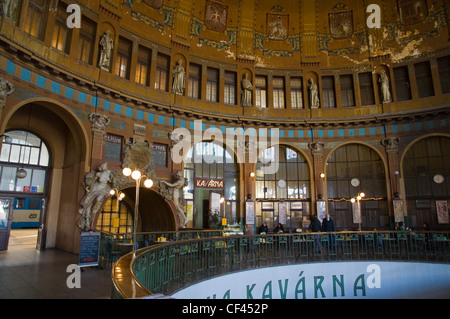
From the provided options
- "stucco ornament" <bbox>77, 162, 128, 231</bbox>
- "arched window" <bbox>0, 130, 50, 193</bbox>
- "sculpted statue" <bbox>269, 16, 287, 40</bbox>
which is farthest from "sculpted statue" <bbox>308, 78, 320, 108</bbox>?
"arched window" <bbox>0, 130, 50, 193</bbox>

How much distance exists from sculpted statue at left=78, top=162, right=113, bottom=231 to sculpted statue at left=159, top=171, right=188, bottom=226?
300 cm

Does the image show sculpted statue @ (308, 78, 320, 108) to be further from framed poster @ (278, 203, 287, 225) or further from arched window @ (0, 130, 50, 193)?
arched window @ (0, 130, 50, 193)

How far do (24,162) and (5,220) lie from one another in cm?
288

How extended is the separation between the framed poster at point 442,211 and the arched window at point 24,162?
21865 millimetres

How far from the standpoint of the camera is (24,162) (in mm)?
14125

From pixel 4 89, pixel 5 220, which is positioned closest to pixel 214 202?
pixel 5 220

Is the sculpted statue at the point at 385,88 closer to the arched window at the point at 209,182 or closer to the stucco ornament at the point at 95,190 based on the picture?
the arched window at the point at 209,182

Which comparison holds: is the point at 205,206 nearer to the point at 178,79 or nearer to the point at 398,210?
the point at 178,79

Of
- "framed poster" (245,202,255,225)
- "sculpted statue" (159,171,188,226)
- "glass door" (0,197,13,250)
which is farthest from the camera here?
"framed poster" (245,202,255,225)

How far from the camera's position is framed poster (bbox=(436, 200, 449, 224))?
17.6 metres

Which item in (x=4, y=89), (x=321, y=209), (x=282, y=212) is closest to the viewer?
(x=4, y=89)

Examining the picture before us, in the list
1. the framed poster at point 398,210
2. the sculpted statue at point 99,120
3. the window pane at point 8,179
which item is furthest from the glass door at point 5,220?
the framed poster at point 398,210
